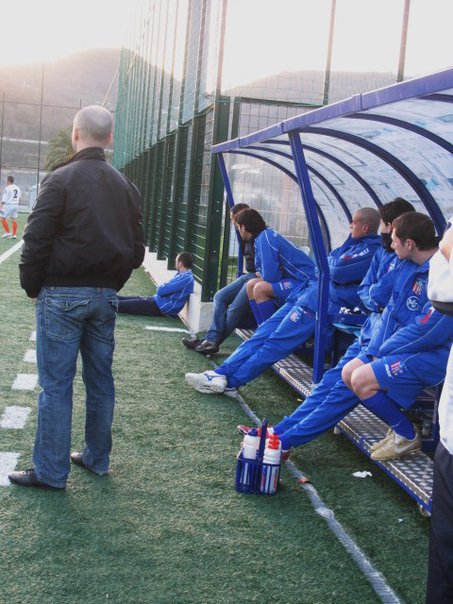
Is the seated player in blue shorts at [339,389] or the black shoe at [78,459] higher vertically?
the seated player in blue shorts at [339,389]

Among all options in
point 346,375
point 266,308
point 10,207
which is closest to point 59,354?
point 346,375

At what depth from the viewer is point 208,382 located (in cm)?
716

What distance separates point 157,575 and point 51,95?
152 meters

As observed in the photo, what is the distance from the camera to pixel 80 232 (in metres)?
4.52

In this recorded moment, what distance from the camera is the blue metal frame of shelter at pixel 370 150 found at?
414cm

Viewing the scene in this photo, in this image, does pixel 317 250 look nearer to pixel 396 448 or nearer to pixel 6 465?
pixel 396 448

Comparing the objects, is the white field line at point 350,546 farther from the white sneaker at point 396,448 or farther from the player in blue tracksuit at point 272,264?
the player in blue tracksuit at point 272,264

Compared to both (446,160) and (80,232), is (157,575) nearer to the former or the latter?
(80,232)

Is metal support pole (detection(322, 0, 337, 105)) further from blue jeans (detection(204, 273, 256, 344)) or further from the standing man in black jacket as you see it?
the standing man in black jacket

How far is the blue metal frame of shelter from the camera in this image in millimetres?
4141

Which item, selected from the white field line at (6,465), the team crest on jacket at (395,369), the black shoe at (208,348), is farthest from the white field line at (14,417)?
the black shoe at (208,348)

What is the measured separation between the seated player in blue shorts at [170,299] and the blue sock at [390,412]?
6.61 meters

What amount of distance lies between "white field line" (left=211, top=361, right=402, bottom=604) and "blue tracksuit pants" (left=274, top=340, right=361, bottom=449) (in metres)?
0.23

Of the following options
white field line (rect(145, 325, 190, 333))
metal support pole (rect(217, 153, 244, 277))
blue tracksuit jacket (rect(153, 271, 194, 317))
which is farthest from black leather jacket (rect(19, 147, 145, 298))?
blue tracksuit jacket (rect(153, 271, 194, 317))
